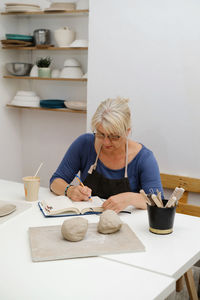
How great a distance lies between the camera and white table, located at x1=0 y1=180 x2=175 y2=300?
1118 mm

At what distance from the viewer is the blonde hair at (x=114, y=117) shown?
201 centimetres

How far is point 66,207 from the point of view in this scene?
5.90 feet

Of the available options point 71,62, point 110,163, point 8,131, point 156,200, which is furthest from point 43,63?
point 156,200

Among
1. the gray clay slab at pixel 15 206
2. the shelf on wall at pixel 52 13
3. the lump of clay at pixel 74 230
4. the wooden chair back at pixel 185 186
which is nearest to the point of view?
the lump of clay at pixel 74 230

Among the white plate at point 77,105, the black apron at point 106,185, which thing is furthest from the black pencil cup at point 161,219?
the white plate at point 77,105

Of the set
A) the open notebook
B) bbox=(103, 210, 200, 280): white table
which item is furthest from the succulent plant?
bbox=(103, 210, 200, 280): white table

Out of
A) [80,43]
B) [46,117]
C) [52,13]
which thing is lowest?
[46,117]

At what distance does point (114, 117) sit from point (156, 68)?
3.03 feet

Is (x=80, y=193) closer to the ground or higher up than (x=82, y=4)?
closer to the ground

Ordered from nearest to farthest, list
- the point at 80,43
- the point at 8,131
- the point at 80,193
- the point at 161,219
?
the point at 161,219 → the point at 80,193 → the point at 80,43 → the point at 8,131

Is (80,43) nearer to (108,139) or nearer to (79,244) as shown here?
(108,139)

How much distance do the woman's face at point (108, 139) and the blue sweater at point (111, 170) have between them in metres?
0.14

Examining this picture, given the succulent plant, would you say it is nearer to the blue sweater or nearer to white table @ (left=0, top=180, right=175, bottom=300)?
the blue sweater

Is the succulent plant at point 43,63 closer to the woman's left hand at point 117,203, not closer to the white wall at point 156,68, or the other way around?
the white wall at point 156,68
